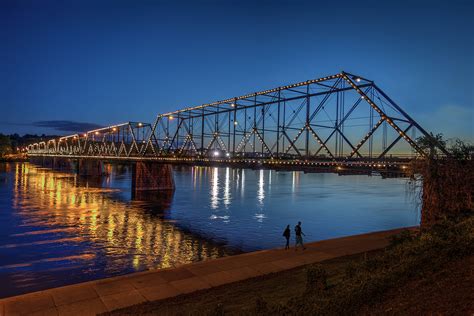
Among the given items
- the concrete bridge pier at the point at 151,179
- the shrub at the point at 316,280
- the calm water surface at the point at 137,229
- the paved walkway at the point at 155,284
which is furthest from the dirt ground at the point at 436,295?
the concrete bridge pier at the point at 151,179

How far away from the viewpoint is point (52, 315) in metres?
10.9

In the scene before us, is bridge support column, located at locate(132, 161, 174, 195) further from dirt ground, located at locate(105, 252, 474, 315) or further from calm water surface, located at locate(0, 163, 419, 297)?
dirt ground, located at locate(105, 252, 474, 315)

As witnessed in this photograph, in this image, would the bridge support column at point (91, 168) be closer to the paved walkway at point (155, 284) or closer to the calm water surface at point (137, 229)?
the calm water surface at point (137, 229)

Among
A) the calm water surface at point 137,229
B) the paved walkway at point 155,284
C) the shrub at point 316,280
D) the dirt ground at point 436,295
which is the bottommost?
the calm water surface at point 137,229

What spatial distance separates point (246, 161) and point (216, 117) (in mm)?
17742

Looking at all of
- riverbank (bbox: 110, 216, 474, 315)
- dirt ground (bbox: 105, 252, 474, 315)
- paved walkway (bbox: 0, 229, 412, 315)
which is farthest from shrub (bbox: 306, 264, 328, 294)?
paved walkway (bbox: 0, 229, 412, 315)

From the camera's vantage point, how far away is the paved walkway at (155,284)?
11.5 meters

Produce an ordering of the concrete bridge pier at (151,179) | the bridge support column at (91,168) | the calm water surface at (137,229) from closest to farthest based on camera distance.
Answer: the calm water surface at (137,229)
the concrete bridge pier at (151,179)
the bridge support column at (91,168)

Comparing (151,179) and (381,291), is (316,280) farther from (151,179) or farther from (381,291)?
(151,179)

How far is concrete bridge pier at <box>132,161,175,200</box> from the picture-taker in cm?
6531

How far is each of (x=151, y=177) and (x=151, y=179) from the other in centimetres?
42

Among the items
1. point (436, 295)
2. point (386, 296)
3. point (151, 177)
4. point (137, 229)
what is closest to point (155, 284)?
point (386, 296)

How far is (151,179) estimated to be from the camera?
68.2m

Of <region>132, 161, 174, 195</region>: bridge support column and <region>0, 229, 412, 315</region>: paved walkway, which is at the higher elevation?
<region>132, 161, 174, 195</region>: bridge support column
